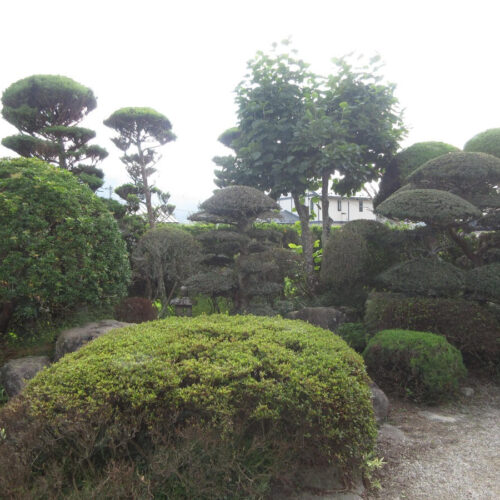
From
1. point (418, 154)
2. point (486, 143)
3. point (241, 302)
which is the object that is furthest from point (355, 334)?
point (486, 143)

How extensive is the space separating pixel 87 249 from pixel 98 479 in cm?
340

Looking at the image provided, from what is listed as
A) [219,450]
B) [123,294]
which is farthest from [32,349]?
[219,450]

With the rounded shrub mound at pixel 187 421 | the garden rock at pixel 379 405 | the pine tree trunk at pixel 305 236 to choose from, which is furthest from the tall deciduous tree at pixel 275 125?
the rounded shrub mound at pixel 187 421

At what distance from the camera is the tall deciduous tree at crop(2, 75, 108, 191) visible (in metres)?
9.36

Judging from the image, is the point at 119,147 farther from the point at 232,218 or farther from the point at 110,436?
the point at 110,436

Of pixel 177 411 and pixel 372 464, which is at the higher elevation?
pixel 177 411

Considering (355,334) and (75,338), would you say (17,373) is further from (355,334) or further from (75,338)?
(355,334)

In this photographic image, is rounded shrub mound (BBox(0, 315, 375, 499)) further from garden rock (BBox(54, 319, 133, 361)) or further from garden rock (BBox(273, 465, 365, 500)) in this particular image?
garden rock (BBox(54, 319, 133, 361))

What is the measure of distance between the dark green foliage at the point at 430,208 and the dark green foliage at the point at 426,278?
0.68 m

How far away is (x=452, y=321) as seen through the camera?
5555 millimetres

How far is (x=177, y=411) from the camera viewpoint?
2.74 m

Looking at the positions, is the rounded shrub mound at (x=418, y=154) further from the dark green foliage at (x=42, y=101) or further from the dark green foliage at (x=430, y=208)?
the dark green foliage at (x=42, y=101)

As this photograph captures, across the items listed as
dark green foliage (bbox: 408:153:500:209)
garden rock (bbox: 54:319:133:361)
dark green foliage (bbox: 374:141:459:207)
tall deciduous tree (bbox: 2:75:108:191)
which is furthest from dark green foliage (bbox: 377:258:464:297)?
tall deciduous tree (bbox: 2:75:108:191)

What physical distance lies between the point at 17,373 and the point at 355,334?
4.63m
